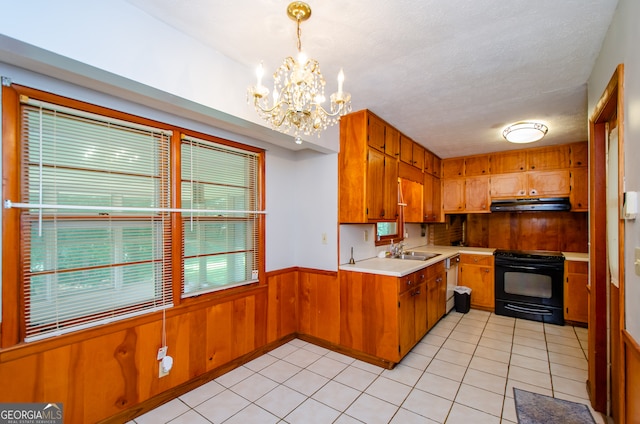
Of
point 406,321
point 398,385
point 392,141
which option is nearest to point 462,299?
point 406,321

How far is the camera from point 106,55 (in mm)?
1443

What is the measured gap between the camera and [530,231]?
16.1ft

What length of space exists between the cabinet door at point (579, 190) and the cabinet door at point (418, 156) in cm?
208

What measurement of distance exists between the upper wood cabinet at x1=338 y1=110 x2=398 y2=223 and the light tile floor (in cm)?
144

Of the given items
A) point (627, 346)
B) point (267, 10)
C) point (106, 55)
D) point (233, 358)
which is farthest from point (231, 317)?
point (627, 346)

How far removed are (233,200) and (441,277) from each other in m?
2.86

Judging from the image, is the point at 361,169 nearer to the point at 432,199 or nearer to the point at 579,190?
the point at 432,199

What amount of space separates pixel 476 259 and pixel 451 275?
0.55m

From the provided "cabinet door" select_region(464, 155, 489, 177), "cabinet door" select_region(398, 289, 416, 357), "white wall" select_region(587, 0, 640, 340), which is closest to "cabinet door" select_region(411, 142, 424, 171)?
"cabinet door" select_region(464, 155, 489, 177)

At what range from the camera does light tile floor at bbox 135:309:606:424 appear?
6.69ft

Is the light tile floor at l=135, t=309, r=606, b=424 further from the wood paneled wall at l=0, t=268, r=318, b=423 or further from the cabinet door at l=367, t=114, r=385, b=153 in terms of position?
the cabinet door at l=367, t=114, r=385, b=153

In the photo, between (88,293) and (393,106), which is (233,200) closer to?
(88,293)

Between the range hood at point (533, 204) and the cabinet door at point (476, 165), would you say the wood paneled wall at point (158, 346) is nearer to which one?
the range hood at point (533, 204)

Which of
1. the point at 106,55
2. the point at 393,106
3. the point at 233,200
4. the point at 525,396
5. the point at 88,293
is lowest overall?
the point at 525,396
